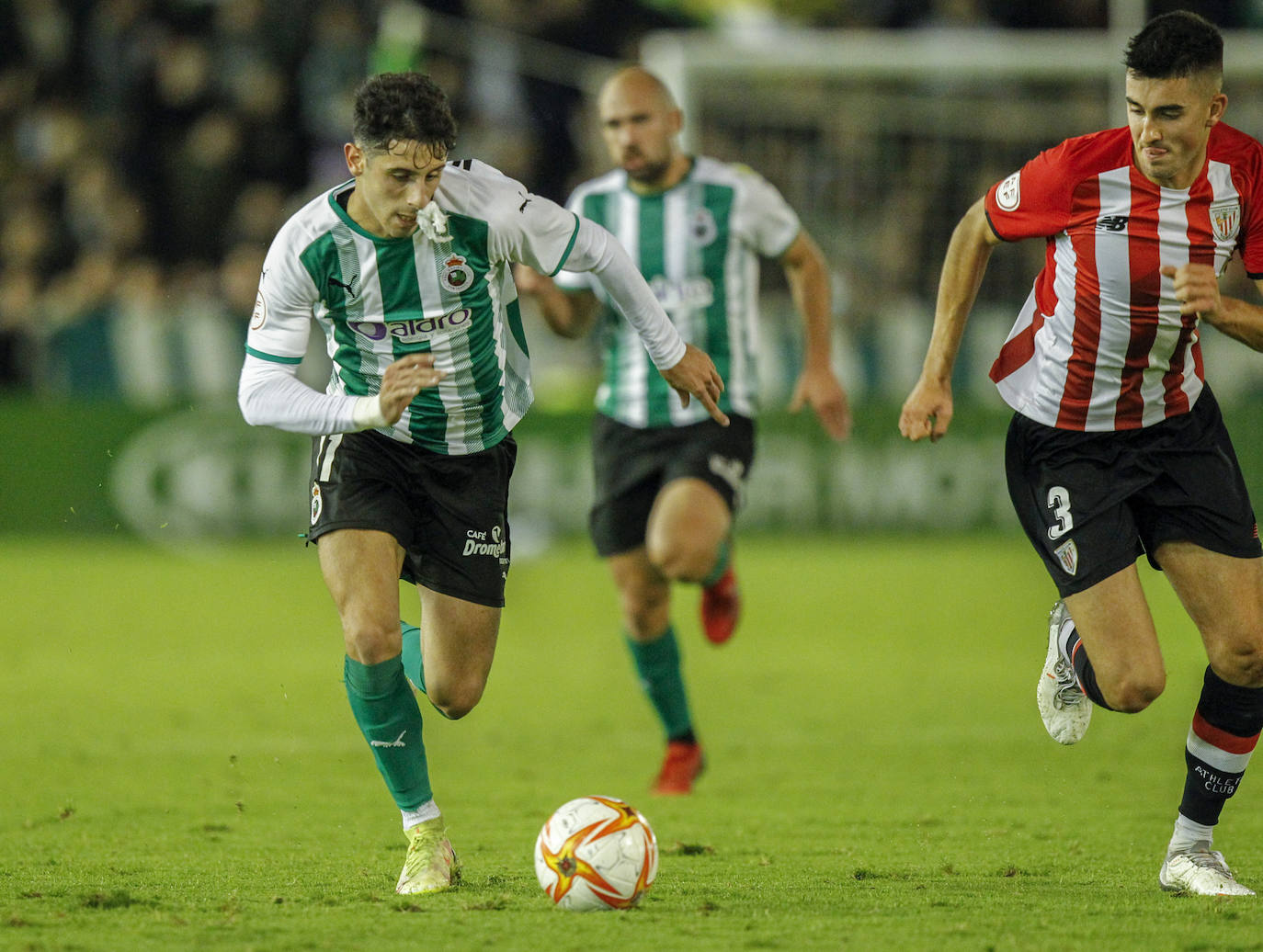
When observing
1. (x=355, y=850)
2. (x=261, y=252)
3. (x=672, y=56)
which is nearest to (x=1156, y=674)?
(x=355, y=850)

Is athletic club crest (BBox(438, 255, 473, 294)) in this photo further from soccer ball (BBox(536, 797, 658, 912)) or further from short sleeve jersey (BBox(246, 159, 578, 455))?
soccer ball (BBox(536, 797, 658, 912))

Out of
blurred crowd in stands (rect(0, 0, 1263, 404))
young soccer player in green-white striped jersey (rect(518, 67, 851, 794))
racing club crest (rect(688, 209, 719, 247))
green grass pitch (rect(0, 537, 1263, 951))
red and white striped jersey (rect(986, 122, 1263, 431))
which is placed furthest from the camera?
blurred crowd in stands (rect(0, 0, 1263, 404))

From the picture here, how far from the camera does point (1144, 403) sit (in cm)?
476

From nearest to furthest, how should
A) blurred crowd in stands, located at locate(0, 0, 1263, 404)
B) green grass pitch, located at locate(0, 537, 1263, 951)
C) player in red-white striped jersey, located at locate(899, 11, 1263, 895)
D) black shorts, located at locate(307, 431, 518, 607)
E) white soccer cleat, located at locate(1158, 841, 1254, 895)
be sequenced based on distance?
1. green grass pitch, located at locate(0, 537, 1263, 951)
2. white soccer cleat, located at locate(1158, 841, 1254, 895)
3. player in red-white striped jersey, located at locate(899, 11, 1263, 895)
4. black shorts, located at locate(307, 431, 518, 607)
5. blurred crowd in stands, located at locate(0, 0, 1263, 404)

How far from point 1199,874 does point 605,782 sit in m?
2.57

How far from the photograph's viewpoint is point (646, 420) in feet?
22.4

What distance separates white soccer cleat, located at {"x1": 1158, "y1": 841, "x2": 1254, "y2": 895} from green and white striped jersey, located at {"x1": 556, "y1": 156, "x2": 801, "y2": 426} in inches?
112

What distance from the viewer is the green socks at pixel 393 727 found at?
4.68 m

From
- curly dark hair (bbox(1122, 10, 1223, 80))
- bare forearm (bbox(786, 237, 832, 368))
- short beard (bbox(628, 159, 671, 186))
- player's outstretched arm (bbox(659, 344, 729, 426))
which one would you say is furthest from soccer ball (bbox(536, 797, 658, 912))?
short beard (bbox(628, 159, 671, 186))

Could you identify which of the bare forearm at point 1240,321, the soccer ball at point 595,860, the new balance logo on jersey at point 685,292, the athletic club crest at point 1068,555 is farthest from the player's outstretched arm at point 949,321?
the new balance logo on jersey at point 685,292

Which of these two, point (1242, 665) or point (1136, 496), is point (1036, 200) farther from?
point (1242, 665)

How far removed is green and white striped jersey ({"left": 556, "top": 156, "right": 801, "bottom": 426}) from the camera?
22.5 feet

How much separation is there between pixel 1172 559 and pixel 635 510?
2598 mm

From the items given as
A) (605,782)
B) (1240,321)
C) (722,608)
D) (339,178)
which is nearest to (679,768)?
(605,782)
